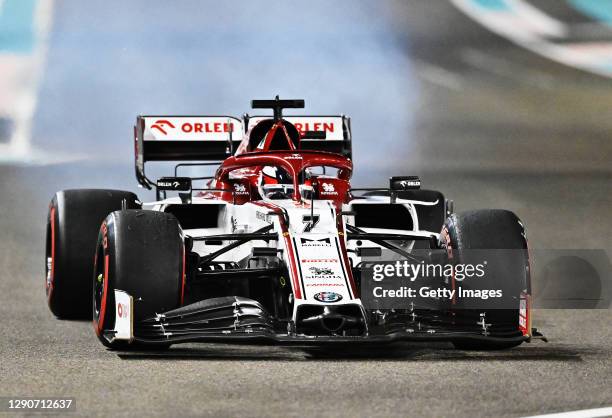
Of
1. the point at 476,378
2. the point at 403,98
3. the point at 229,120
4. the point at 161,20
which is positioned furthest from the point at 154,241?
the point at 161,20

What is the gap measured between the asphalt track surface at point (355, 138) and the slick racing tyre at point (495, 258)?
0.63 feet

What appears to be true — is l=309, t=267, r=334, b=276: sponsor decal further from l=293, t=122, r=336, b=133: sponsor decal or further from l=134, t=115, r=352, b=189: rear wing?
l=293, t=122, r=336, b=133: sponsor decal

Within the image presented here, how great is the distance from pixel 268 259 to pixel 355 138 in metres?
11.4

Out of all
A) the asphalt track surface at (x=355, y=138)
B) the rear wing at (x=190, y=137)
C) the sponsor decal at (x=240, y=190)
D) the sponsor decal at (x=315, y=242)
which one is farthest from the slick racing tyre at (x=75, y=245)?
the sponsor decal at (x=315, y=242)

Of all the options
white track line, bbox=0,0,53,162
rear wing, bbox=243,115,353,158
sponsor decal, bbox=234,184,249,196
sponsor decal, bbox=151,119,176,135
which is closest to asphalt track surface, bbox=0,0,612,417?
white track line, bbox=0,0,53,162

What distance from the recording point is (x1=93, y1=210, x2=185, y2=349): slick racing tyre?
851 centimetres

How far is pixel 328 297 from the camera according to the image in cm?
830

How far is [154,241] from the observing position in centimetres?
862

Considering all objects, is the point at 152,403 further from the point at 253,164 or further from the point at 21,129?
the point at 21,129

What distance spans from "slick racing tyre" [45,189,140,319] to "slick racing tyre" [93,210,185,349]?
1.81 metres

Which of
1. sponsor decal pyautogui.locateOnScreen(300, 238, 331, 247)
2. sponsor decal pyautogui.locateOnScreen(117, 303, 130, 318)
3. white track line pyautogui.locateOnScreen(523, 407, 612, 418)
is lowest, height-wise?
white track line pyautogui.locateOnScreen(523, 407, 612, 418)

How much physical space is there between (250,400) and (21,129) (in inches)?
546

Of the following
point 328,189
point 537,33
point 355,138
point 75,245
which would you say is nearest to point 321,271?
point 328,189

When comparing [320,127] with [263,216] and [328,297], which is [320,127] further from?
[328,297]
